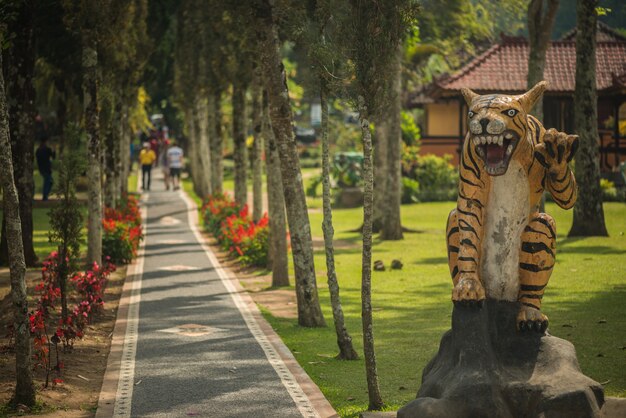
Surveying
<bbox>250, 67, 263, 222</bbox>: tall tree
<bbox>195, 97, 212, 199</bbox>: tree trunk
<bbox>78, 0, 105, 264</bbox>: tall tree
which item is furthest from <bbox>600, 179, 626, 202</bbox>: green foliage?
<bbox>78, 0, 105, 264</bbox>: tall tree

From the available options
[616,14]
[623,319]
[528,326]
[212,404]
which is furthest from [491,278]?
[616,14]

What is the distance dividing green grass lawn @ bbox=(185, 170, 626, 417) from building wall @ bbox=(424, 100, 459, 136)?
1941cm

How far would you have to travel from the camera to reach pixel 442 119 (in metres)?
46.2

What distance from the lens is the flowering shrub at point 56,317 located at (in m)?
11.6

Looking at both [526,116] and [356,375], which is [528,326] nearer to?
[526,116]

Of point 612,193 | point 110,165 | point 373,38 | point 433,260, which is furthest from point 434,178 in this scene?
point 373,38

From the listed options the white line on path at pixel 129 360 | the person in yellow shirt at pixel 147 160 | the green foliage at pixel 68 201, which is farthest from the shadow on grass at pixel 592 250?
the person in yellow shirt at pixel 147 160

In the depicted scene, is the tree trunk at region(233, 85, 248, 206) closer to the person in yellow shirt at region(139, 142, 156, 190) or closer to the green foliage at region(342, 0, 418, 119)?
the green foliage at region(342, 0, 418, 119)

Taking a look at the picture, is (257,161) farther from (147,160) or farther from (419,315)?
(147,160)

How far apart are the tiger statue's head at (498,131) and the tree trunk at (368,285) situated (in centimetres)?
203

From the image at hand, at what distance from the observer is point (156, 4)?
31.7 metres

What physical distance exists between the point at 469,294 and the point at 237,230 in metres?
16.3

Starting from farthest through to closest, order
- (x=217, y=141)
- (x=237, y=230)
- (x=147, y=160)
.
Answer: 1. (x=147, y=160)
2. (x=217, y=141)
3. (x=237, y=230)

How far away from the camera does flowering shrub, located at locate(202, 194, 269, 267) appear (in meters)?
22.3
